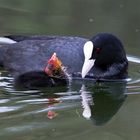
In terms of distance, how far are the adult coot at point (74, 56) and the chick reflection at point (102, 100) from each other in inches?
10.2

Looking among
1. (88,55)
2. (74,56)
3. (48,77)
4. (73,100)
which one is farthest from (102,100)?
(74,56)

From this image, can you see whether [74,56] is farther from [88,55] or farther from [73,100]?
[73,100]

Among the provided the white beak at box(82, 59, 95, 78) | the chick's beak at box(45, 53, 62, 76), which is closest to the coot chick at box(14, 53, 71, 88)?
the chick's beak at box(45, 53, 62, 76)

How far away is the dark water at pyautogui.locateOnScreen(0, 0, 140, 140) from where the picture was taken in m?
5.11

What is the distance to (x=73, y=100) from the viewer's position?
6168 mm

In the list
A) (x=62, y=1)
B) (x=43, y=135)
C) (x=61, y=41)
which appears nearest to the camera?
(x=43, y=135)

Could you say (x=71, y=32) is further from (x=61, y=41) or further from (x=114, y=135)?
(x=114, y=135)

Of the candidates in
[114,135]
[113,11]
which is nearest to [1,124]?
[114,135]

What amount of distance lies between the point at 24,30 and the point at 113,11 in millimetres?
2223

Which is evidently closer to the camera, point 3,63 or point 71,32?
point 3,63

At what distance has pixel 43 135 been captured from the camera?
16.3 ft

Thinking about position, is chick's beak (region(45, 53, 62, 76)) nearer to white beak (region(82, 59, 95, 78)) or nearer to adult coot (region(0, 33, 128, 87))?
adult coot (region(0, 33, 128, 87))

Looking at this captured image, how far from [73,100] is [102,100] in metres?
0.36

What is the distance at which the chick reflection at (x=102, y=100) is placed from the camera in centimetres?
576
